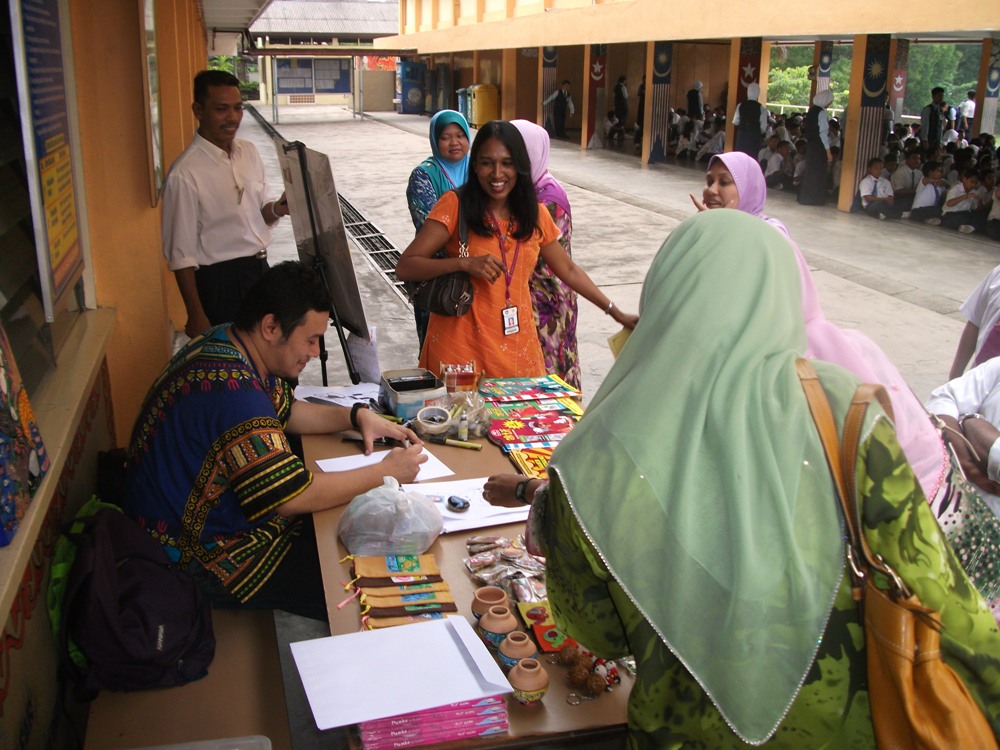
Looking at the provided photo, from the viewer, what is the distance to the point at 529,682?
5.49 feet

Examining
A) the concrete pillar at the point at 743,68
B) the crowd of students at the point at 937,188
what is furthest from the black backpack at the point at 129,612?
the concrete pillar at the point at 743,68

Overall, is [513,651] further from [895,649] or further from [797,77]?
[797,77]

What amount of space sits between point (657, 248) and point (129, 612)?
8154mm

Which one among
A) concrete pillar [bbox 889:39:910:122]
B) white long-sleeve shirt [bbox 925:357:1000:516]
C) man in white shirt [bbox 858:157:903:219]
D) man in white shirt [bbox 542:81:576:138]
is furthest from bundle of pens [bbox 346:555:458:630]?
man in white shirt [bbox 542:81:576:138]

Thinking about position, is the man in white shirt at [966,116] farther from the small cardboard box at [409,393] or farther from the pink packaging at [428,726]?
the pink packaging at [428,726]

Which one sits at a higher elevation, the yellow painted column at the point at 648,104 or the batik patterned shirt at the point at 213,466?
the yellow painted column at the point at 648,104

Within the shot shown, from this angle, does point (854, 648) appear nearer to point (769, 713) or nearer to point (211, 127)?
point (769, 713)

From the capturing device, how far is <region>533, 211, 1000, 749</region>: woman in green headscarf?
1.31 metres

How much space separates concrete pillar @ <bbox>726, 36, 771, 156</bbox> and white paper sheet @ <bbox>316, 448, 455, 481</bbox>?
14123mm

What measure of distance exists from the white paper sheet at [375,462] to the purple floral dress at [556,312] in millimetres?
1304

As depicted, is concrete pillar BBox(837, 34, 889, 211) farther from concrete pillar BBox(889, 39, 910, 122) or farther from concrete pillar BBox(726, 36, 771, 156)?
concrete pillar BBox(726, 36, 771, 156)

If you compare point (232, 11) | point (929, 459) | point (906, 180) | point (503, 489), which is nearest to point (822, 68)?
point (906, 180)

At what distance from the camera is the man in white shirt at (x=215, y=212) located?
12.7 ft

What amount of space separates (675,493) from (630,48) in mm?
23399
